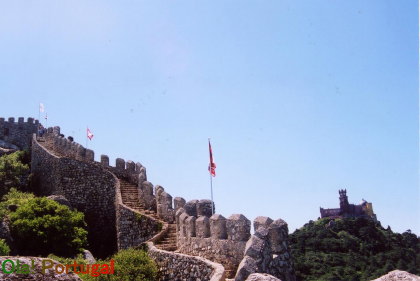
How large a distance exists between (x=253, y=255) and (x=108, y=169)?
658 inches

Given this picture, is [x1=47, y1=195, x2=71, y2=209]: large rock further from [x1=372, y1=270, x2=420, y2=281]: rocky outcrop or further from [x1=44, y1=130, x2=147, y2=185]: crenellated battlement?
[x1=372, y1=270, x2=420, y2=281]: rocky outcrop

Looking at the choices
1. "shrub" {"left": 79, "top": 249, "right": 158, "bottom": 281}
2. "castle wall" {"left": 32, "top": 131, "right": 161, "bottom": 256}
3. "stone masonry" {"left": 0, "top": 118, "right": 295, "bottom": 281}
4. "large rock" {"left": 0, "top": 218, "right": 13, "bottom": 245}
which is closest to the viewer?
"stone masonry" {"left": 0, "top": 118, "right": 295, "bottom": 281}

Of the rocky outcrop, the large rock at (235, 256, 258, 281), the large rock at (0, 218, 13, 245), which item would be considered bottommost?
the rocky outcrop

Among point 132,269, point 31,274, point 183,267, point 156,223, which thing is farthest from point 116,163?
point 31,274

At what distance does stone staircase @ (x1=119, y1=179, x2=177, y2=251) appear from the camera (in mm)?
15284

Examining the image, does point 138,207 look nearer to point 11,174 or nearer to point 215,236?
point 215,236

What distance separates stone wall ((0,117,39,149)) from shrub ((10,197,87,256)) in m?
23.5

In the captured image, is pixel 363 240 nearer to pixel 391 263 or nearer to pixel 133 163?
pixel 391 263

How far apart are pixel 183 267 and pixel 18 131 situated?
3409cm

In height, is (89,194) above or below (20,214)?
above

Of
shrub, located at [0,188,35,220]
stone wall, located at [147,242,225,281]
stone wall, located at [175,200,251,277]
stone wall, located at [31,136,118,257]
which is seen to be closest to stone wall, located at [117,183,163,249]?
stone wall, located at [31,136,118,257]

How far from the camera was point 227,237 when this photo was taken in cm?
1143

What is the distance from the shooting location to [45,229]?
58.4ft

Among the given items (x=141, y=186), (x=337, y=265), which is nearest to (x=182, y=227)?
(x=141, y=186)
